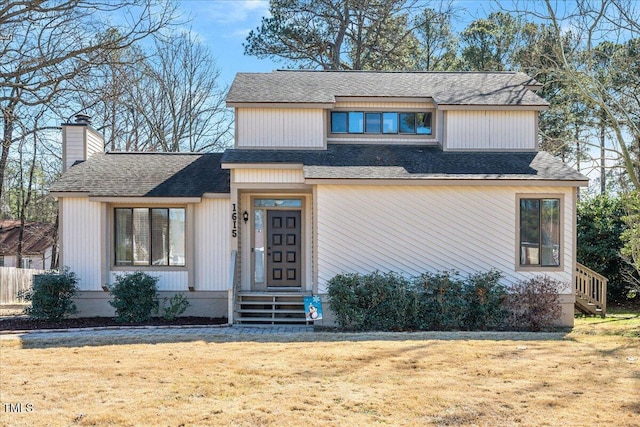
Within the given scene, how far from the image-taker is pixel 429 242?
1235cm

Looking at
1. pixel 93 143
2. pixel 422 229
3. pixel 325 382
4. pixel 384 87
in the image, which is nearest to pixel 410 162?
pixel 422 229

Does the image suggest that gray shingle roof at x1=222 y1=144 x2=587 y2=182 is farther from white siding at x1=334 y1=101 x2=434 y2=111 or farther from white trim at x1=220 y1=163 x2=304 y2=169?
white siding at x1=334 y1=101 x2=434 y2=111

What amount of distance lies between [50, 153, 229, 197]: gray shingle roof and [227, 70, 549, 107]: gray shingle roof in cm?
216

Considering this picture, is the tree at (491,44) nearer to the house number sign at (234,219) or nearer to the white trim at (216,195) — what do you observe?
the white trim at (216,195)

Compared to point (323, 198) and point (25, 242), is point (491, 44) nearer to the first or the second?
point (323, 198)

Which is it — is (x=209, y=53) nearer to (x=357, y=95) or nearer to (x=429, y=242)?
(x=357, y=95)

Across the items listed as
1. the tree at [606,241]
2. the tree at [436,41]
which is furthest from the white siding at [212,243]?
the tree at [436,41]

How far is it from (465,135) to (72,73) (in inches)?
385

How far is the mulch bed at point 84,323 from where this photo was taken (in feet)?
40.3

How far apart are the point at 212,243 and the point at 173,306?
6.02 ft

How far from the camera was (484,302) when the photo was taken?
11680mm

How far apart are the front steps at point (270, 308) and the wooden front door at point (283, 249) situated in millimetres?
870

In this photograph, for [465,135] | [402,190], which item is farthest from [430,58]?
[402,190]

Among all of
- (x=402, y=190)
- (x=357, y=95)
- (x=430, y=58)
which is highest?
(x=430, y=58)
